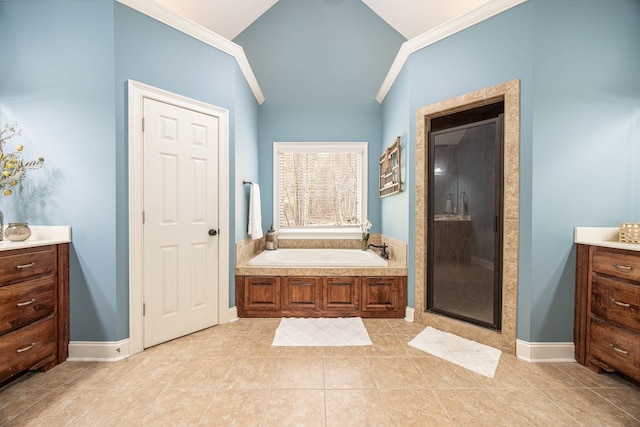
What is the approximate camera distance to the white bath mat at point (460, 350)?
6.32 feet

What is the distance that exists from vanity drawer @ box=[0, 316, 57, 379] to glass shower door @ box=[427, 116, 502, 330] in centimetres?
Answer: 310

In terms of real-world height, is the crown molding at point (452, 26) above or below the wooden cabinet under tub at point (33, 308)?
above

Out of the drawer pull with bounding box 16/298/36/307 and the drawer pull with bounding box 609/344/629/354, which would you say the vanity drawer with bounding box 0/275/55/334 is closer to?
the drawer pull with bounding box 16/298/36/307

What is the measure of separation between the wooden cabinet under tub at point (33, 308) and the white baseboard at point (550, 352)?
3491 millimetres

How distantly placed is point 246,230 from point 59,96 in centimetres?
195

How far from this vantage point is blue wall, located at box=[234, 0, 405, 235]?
3.03 m

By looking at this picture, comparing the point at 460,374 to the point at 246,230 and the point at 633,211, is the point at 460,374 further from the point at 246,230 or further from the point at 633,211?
the point at 246,230

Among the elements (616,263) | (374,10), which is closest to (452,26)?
(374,10)

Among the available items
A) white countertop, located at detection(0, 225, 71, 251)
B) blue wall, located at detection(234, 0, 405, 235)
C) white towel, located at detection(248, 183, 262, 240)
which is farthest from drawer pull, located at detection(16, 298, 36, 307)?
blue wall, located at detection(234, 0, 405, 235)

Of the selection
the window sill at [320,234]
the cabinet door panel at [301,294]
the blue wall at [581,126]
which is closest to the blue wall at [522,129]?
the blue wall at [581,126]

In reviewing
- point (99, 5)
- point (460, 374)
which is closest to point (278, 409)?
point (460, 374)

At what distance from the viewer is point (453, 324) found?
241 centimetres

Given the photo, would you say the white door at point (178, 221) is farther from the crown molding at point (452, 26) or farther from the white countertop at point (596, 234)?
the white countertop at point (596, 234)

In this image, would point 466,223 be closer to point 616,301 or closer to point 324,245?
point 616,301
